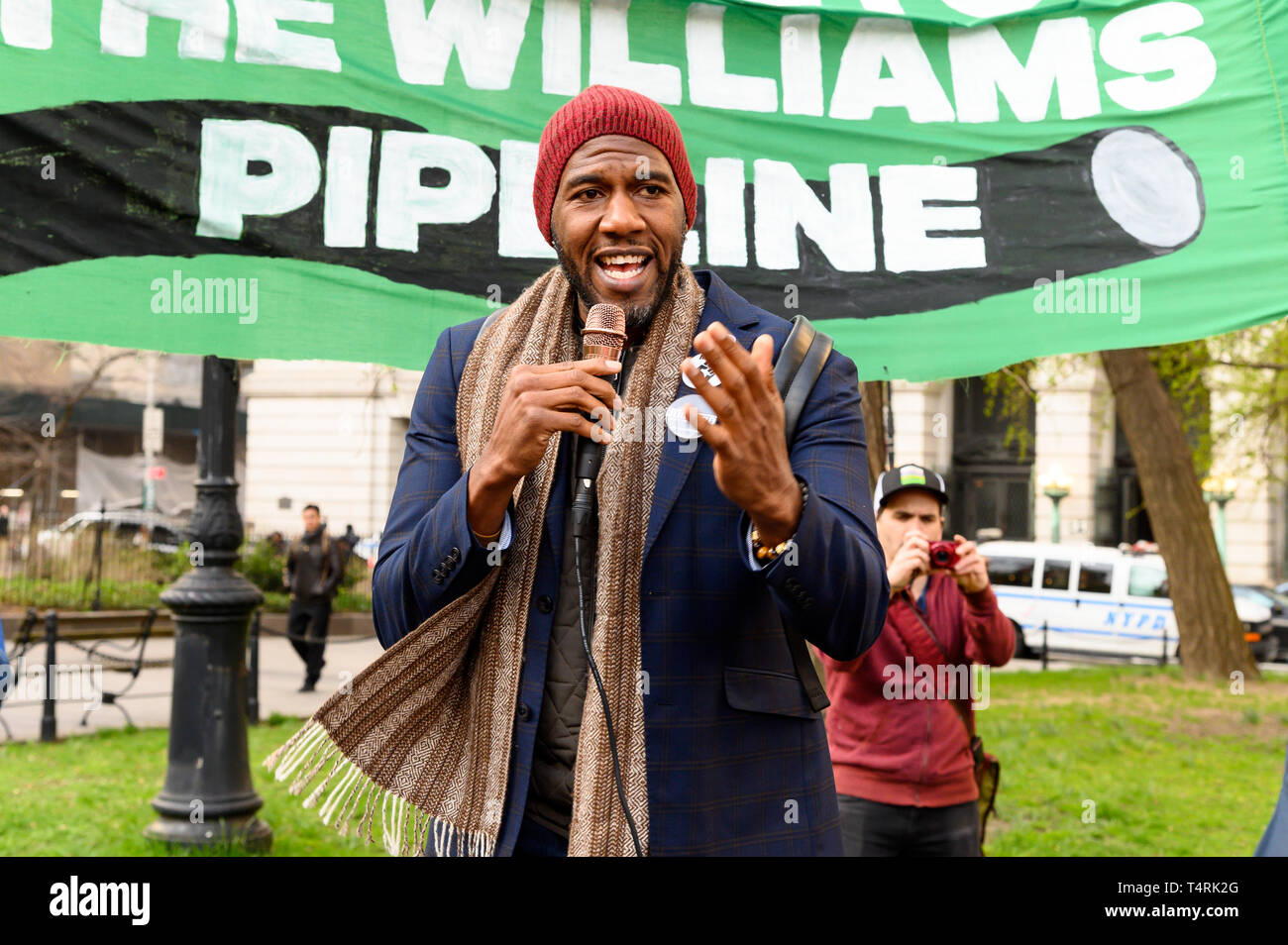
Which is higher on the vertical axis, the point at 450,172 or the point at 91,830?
the point at 450,172

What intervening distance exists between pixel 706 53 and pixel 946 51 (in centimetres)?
85

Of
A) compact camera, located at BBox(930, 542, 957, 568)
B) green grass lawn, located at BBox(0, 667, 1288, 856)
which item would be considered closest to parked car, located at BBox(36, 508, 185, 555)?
green grass lawn, located at BBox(0, 667, 1288, 856)

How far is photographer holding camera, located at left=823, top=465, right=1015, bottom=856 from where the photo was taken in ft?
13.7

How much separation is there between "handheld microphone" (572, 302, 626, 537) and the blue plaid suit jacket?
0.12 m

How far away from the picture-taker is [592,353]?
2010mm

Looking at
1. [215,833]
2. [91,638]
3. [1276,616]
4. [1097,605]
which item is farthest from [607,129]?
[1276,616]

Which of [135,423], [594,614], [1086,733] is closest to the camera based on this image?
[594,614]

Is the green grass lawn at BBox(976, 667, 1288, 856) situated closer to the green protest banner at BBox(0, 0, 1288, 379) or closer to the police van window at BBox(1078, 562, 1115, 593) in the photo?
the green protest banner at BBox(0, 0, 1288, 379)

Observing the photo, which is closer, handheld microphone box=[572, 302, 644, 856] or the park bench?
handheld microphone box=[572, 302, 644, 856]

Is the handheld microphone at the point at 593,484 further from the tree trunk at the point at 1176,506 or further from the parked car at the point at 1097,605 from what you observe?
the parked car at the point at 1097,605

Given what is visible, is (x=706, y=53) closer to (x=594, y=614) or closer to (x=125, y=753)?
(x=594, y=614)

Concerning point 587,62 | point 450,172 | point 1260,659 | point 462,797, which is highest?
point 587,62

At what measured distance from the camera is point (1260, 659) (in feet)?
69.1

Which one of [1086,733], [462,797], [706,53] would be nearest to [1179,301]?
[706,53]
